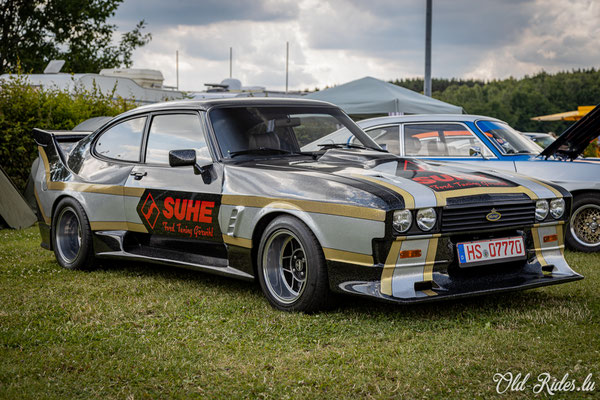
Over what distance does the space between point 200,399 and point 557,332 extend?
2191 mm

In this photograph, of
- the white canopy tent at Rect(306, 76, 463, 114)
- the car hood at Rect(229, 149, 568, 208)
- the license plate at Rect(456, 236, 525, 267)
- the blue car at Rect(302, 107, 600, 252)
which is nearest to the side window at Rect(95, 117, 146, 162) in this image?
the car hood at Rect(229, 149, 568, 208)

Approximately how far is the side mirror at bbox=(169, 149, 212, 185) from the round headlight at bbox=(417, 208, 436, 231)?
1.77 m

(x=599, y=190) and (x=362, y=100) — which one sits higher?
(x=362, y=100)

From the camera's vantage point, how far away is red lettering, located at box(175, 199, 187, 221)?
18.4 ft

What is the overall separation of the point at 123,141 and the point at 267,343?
3.00 m

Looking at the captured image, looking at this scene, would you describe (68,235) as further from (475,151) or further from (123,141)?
(475,151)

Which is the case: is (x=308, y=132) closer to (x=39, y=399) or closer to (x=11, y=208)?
(x=39, y=399)

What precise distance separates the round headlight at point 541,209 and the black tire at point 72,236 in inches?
154

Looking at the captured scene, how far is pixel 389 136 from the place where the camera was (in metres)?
8.84

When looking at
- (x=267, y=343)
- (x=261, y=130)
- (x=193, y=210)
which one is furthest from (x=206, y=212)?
(x=267, y=343)

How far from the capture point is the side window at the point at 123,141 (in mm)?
6289

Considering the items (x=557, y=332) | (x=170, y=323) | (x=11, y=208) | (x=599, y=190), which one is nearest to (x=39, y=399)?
(x=170, y=323)

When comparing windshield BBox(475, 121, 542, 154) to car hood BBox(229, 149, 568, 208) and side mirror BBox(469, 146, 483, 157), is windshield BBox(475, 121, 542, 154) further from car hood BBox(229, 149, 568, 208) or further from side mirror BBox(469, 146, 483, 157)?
car hood BBox(229, 149, 568, 208)

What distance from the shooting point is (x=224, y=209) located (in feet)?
17.4
